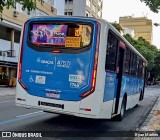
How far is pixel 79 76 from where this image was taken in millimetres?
9445

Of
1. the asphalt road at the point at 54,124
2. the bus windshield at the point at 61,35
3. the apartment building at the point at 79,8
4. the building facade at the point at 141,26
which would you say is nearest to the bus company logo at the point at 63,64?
the bus windshield at the point at 61,35

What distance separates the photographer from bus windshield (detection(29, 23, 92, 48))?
31.5ft

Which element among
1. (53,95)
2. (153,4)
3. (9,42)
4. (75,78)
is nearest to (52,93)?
(53,95)

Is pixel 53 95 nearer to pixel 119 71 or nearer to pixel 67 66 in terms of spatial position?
pixel 67 66

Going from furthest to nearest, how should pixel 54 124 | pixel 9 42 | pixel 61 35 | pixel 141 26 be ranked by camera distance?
pixel 141 26
pixel 9 42
pixel 54 124
pixel 61 35

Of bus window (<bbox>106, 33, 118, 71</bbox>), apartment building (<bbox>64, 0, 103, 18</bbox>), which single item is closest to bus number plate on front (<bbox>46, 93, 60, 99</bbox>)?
bus window (<bbox>106, 33, 118, 71</bbox>)

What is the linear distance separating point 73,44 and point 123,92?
4.30 meters

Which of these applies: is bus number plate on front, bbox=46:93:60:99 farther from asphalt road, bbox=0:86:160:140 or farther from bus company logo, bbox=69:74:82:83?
asphalt road, bbox=0:86:160:140

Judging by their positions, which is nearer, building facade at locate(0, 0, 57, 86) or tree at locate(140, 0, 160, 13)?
tree at locate(140, 0, 160, 13)

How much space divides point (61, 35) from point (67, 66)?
0.93 metres

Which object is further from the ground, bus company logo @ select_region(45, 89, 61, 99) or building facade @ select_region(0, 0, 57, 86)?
building facade @ select_region(0, 0, 57, 86)

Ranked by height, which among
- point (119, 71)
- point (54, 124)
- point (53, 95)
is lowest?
point (54, 124)

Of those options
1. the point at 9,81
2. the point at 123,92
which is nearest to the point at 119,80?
the point at 123,92

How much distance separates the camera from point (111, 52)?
1032cm
